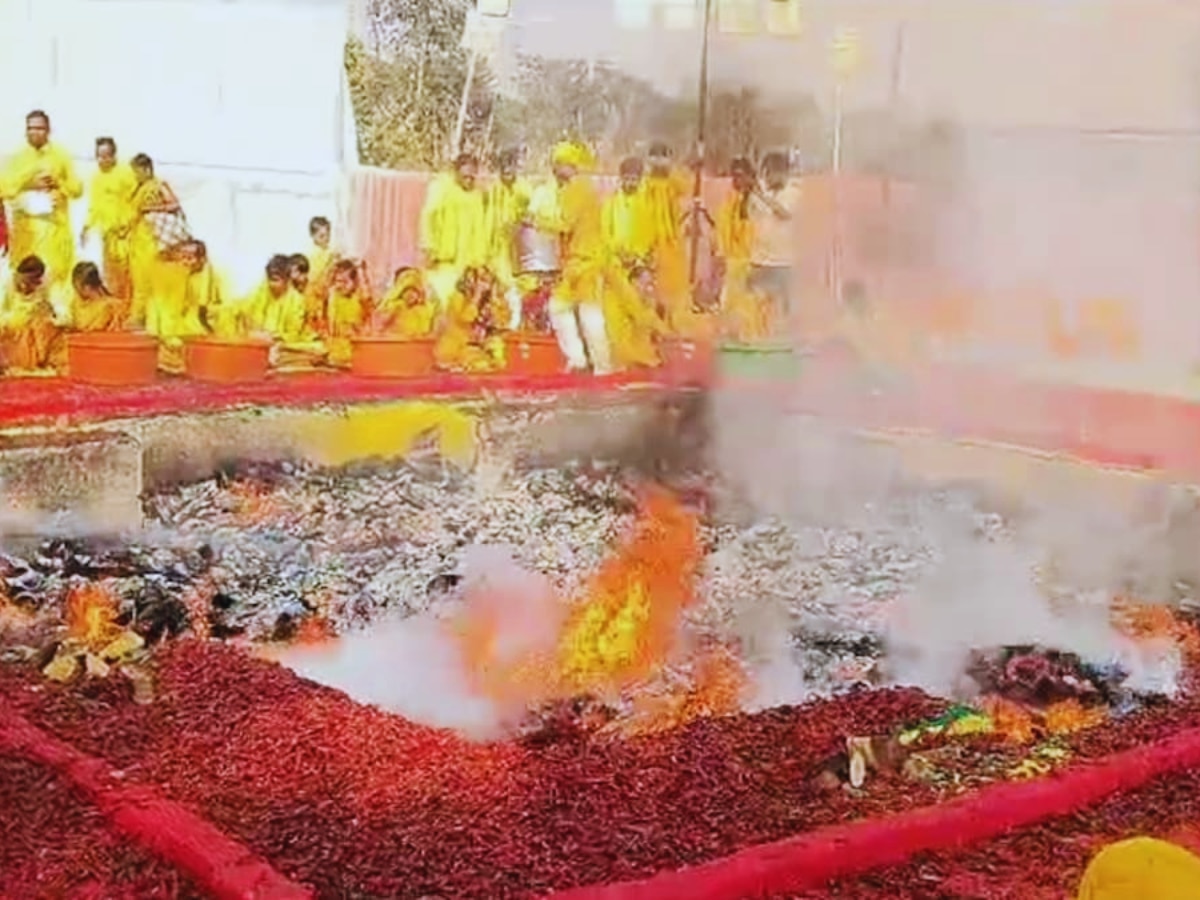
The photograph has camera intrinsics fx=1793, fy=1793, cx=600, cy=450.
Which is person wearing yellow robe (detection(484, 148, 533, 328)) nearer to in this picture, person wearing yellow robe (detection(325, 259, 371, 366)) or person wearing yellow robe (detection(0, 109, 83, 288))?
person wearing yellow robe (detection(325, 259, 371, 366))

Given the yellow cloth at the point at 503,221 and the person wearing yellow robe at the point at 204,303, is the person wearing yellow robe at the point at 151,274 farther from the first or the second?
the yellow cloth at the point at 503,221

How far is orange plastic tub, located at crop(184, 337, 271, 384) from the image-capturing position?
6336 mm

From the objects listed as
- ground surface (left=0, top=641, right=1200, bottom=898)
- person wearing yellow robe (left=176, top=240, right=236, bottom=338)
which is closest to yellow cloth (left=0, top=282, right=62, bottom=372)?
person wearing yellow robe (left=176, top=240, right=236, bottom=338)

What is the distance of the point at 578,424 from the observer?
655 centimetres

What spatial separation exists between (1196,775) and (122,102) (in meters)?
5.89

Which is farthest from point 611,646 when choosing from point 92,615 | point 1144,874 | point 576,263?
point 576,263

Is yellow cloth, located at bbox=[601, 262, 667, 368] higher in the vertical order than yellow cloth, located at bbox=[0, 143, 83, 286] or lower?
lower

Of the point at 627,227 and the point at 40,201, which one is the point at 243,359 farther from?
the point at 627,227

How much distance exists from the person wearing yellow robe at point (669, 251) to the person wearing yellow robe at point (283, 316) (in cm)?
154

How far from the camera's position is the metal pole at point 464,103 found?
8336 millimetres

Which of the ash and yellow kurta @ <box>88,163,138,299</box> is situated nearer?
the ash

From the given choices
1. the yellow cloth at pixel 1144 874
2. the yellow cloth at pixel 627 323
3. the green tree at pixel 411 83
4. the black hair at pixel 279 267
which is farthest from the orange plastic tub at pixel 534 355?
the yellow cloth at pixel 1144 874

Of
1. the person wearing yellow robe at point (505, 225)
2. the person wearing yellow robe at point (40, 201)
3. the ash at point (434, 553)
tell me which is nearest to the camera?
the ash at point (434, 553)

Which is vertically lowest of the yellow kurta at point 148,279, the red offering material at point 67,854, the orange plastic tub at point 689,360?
the red offering material at point 67,854
